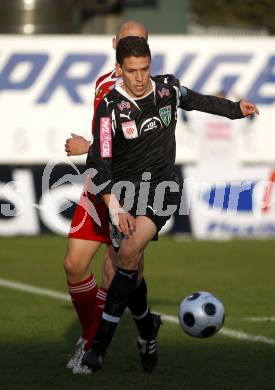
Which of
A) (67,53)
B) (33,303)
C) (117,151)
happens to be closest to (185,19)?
(67,53)

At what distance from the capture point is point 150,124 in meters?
8.15

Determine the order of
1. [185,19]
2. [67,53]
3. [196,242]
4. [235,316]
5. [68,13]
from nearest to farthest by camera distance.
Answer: [235,316] → [196,242] → [67,53] → [68,13] → [185,19]

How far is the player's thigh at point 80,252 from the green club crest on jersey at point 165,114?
0.99 m

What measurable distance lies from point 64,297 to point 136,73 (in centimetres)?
504

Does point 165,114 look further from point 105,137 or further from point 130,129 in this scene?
point 105,137

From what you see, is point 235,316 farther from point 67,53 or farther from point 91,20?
point 91,20

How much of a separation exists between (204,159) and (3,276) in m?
6.08

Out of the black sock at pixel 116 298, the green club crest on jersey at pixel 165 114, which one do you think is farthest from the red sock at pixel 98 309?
the green club crest on jersey at pixel 165 114

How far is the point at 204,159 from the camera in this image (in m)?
19.7

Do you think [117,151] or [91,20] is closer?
[117,151]

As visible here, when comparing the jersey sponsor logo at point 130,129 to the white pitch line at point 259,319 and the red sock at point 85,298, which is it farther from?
the white pitch line at point 259,319

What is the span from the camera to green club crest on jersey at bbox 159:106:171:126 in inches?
323

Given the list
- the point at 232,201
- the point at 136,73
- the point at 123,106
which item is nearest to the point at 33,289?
the point at 123,106

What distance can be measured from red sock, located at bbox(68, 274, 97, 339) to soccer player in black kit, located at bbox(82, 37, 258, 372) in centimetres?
46
